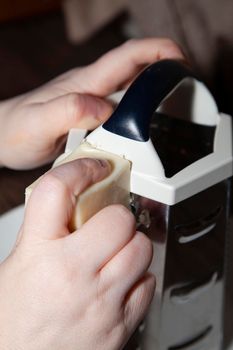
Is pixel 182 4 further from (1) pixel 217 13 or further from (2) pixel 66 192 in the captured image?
(2) pixel 66 192

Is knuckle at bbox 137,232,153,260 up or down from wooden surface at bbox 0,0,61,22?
up

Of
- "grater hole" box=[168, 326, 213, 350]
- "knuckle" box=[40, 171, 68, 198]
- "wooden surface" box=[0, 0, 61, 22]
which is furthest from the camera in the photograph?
"wooden surface" box=[0, 0, 61, 22]

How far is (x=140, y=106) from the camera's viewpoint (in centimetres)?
25

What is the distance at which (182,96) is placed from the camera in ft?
1.08

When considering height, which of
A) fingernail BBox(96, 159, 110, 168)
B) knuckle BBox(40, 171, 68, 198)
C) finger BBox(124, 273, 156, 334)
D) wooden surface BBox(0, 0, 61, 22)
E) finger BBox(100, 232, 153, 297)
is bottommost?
wooden surface BBox(0, 0, 61, 22)

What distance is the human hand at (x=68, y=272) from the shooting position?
216mm

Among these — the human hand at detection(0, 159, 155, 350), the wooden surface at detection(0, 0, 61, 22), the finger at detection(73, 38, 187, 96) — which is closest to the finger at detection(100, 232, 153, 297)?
the human hand at detection(0, 159, 155, 350)

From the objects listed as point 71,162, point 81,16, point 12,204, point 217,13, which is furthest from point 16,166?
point 81,16

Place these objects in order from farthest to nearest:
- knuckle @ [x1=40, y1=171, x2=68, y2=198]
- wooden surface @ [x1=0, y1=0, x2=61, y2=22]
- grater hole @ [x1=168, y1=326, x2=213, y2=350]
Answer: wooden surface @ [x1=0, y1=0, x2=61, y2=22] → grater hole @ [x1=168, y1=326, x2=213, y2=350] → knuckle @ [x1=40, y1=171, x2=68, y2=198]

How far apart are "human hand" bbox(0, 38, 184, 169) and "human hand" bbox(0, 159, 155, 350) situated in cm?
10

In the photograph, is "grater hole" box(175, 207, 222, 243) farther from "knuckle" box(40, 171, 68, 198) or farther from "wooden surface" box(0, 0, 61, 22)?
"wooden surface" box(0, 0, 61, 22)

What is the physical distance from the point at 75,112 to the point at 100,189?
0.09 metres

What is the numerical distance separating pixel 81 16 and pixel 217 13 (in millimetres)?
307

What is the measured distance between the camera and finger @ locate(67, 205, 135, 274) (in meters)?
0.22
